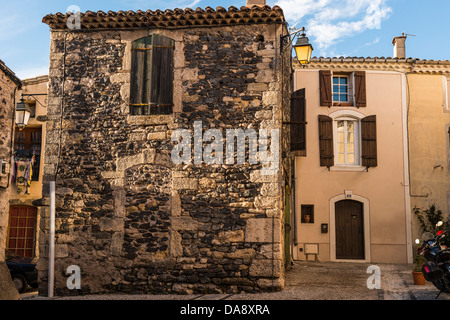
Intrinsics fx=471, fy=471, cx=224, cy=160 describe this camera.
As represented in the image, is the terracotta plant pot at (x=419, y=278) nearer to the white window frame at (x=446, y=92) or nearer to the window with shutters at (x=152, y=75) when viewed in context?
the window with shutters at (x=152, y=75)

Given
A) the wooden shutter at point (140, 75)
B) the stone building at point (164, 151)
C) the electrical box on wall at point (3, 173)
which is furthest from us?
the electrical box on wall at point (3, 173)

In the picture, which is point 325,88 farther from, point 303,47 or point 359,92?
point 303,47

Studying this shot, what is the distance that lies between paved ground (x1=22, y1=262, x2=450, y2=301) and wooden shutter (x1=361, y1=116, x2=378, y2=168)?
385 cm

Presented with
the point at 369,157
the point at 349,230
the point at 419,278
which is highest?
the point at 369,157

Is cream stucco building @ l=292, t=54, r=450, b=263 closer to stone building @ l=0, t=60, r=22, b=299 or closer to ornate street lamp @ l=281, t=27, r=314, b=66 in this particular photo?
ornate street lamp @ l=281, t=27, r=314, b=66

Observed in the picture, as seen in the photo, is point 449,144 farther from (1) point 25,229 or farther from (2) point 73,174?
(1) point 25,229

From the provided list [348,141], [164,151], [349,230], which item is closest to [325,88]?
[348,141]

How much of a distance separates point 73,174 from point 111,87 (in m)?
1.73

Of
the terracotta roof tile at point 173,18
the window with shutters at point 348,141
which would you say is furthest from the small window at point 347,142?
the terracotta roof tile at point 173,18

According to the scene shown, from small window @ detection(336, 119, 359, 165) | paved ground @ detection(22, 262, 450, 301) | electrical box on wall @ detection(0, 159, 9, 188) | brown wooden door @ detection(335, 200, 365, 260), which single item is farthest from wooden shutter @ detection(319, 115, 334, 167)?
electrical box on wall @ detection(0, 159, 9, 188)

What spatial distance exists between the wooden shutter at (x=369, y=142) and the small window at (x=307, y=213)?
2.01 metres

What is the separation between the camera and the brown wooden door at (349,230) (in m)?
13.5

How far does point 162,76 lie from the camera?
336 inches

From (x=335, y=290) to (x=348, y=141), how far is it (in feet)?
22.6
